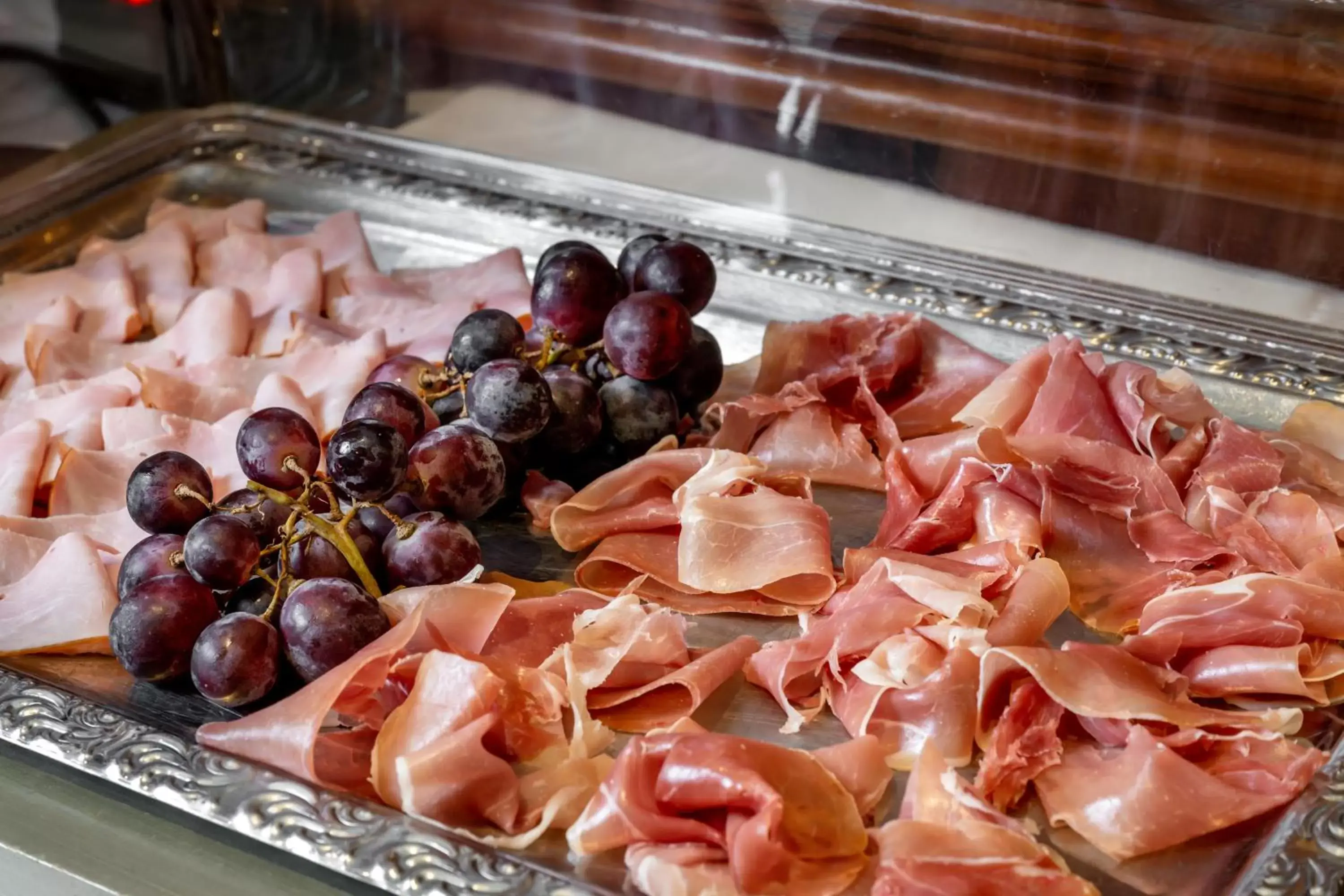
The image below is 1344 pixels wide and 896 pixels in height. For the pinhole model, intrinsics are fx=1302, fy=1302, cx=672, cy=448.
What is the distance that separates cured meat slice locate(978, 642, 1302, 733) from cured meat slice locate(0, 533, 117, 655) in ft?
2.43

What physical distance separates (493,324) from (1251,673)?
0.76 metres

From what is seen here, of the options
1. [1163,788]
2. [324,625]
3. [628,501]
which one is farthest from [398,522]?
[1163,788]

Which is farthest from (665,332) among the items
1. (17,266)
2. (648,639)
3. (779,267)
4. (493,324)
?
(17,266)

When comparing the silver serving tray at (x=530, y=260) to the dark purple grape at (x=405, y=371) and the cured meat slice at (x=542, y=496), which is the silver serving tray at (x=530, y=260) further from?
the dark purple grape at (x=405, y=371)

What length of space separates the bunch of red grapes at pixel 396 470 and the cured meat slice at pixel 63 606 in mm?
27

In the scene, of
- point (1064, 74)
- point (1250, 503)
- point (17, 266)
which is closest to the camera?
Result: point (1250, 503)

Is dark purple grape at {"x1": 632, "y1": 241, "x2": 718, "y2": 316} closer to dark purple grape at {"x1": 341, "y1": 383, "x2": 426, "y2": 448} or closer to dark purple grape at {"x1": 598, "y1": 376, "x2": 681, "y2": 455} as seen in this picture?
dark purple grape at {"x1": 598, "y1": 376, "x2": 681, "y2": 455}

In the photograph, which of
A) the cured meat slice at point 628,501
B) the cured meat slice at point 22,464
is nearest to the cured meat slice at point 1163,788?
the cured meat slice at point 628,501

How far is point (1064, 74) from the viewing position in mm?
1550

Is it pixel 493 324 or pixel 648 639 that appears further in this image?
pixel 493 324

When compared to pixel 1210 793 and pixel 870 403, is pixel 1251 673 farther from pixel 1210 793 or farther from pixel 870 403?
pixel 870 403

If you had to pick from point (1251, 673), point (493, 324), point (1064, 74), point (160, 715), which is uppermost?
point (1064, 74)

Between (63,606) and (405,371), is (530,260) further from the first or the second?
(63,606)

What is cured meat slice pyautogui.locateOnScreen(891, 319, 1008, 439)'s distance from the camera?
1396 mm
